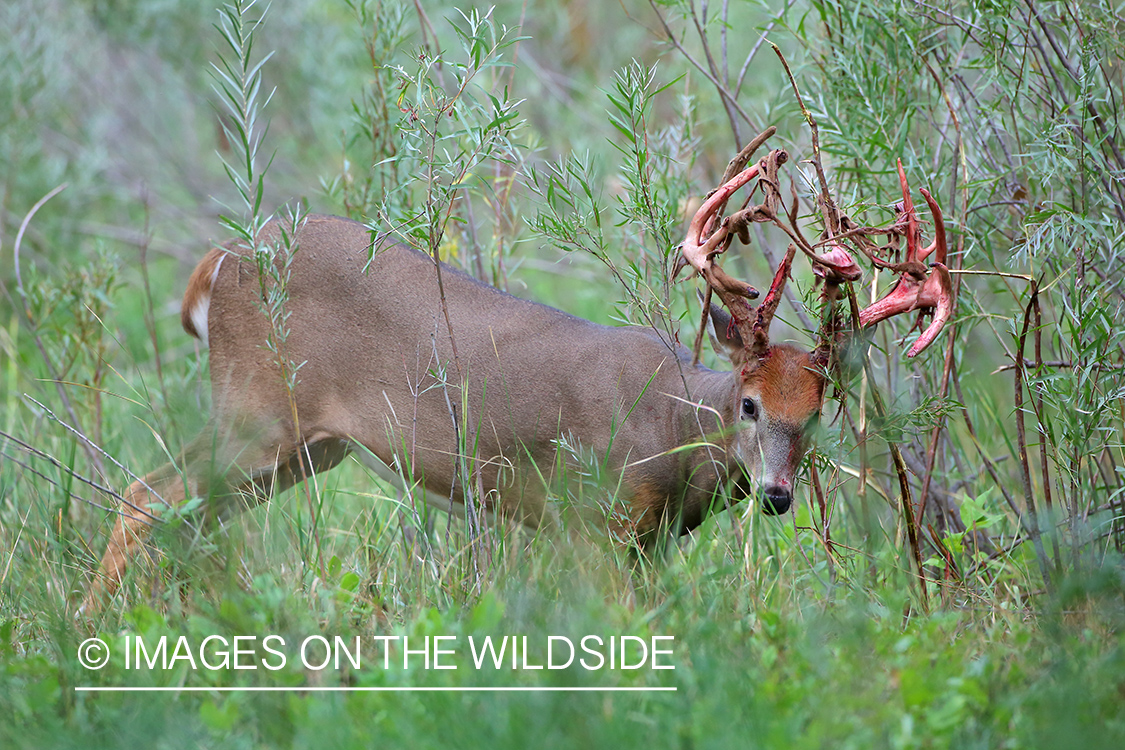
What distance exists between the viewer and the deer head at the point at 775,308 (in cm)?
306

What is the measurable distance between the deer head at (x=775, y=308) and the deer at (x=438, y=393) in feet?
0.31

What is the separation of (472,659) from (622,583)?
0.92 metres

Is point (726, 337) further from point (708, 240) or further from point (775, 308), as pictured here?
point (708, 240)

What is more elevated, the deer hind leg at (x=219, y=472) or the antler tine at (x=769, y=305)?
the antler tine at (x=769, y=305)

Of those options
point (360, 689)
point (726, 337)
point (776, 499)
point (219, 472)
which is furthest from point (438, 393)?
point (360, 689)

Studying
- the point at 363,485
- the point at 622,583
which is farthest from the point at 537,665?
the point at 363,485

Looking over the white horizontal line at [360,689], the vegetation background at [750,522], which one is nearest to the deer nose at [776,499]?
the vegetation background at [750,522]

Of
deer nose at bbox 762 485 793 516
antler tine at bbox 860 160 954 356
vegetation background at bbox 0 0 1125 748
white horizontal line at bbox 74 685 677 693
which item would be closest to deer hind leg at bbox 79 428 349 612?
vegetation background at bbox 0 0 1125 748

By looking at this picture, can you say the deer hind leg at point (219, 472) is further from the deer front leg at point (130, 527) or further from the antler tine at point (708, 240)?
the antler tine at point (708, 240)

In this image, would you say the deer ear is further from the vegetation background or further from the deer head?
the vegetation background

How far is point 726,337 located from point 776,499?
600 millimetres

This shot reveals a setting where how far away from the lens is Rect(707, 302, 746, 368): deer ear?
3.66 meters

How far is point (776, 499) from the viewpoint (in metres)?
3.41

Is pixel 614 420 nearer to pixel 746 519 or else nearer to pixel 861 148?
pixel 746 519
